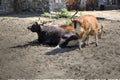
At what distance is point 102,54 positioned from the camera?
34.7 ft

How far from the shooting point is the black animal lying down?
1195 centimetres

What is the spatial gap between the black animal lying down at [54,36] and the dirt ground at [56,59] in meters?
0.35

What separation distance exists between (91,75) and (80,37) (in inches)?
109

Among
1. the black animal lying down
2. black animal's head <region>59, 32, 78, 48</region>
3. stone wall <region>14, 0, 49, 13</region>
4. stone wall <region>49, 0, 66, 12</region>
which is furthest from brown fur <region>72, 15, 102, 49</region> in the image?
stone wall <region>14, 0, 49, 13</region>

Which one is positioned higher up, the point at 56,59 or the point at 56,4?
the point at 56,4

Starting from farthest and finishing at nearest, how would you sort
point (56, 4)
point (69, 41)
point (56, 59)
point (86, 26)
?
1. point (56, 4)
2. point (69, 41)
3. point (86, 26)
4. point (56, 59)

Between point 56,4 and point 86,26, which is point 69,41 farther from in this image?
point 56,4

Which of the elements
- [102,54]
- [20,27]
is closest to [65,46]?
[102,54]

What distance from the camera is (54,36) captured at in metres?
12.5

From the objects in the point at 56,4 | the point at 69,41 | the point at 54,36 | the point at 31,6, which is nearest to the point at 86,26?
the point at 69,41

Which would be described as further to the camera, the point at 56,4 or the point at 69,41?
the point at 56,4

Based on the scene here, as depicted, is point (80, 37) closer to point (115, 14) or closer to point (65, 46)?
point (65, 46)

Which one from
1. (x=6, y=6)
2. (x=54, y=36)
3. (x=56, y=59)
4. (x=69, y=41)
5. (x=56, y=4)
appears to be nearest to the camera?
(x=56, y=59)

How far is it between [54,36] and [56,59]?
218 centimetres
